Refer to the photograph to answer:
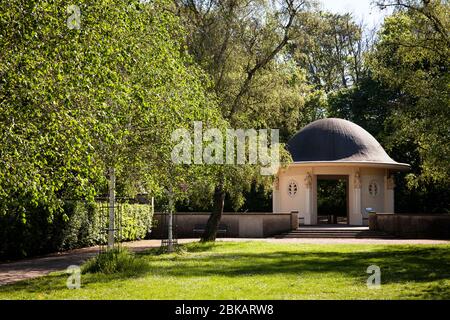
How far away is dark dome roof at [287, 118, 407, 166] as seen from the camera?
32875mm

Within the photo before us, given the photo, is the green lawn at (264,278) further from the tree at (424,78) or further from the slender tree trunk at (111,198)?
the tree at (424,78)

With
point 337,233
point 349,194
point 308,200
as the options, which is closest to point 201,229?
point 308,200

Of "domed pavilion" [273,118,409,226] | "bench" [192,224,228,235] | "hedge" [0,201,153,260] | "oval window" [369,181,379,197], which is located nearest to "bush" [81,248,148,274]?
"hedge" [0,201,153,260]

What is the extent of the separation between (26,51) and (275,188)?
2637cm

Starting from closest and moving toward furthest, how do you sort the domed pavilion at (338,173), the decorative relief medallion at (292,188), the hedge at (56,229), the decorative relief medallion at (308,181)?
the hedge at (56,229) < the domed pavilion at (338,173) < the decorative relief medallion at (308,181) < the decorative relief medallion at (292,188)

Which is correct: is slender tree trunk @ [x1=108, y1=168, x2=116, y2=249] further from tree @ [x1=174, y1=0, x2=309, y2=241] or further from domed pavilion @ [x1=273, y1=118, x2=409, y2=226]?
domed pavilion @ [x1=273, y1=118, x2=409, y2=226]

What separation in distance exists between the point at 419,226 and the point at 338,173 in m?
5.82

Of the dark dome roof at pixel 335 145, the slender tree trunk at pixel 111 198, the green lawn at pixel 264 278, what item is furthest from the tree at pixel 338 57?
the slender tree trunk at pixel 111 198

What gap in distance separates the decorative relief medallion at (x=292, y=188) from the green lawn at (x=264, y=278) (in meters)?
13.8

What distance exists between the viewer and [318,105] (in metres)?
46.7

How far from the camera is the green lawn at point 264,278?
35.0 feet

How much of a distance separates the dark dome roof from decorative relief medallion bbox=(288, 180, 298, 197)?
143cm
